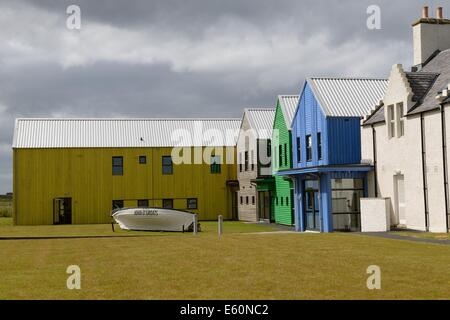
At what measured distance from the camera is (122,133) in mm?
56281

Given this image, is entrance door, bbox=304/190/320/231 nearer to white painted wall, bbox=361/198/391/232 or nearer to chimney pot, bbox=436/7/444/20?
white painted wall, bbox=361/198/391/232

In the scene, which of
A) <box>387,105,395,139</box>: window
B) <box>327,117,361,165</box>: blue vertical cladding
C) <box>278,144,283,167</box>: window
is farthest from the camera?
<box>278,144,283,167</box>: window

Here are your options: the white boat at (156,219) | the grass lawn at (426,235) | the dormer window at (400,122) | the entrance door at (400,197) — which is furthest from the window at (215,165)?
the grass lawn at (426,235)

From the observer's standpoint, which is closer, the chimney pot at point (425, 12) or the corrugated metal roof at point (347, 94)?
the chimney pot at point (425, 12)

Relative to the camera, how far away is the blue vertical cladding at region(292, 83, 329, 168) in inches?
1363

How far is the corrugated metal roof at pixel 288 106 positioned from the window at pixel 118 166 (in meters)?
17.1

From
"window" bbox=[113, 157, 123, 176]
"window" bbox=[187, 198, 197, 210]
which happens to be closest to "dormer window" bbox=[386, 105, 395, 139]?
"window" bbox=[187, 198, 197, 210]

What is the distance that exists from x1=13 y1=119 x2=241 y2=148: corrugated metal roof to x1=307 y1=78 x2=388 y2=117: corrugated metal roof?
20507 mm

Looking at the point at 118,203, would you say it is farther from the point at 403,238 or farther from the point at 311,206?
the point at 403,238

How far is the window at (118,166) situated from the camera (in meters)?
54.5

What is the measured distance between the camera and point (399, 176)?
3011 centimetres

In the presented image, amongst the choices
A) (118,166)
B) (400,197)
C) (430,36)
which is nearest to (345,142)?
(400,197)

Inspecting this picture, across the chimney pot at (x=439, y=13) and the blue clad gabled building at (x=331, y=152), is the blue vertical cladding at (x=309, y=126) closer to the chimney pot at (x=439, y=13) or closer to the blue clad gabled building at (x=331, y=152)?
the blue clad gabled building at (x=331, y=152)

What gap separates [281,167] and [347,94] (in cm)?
950
